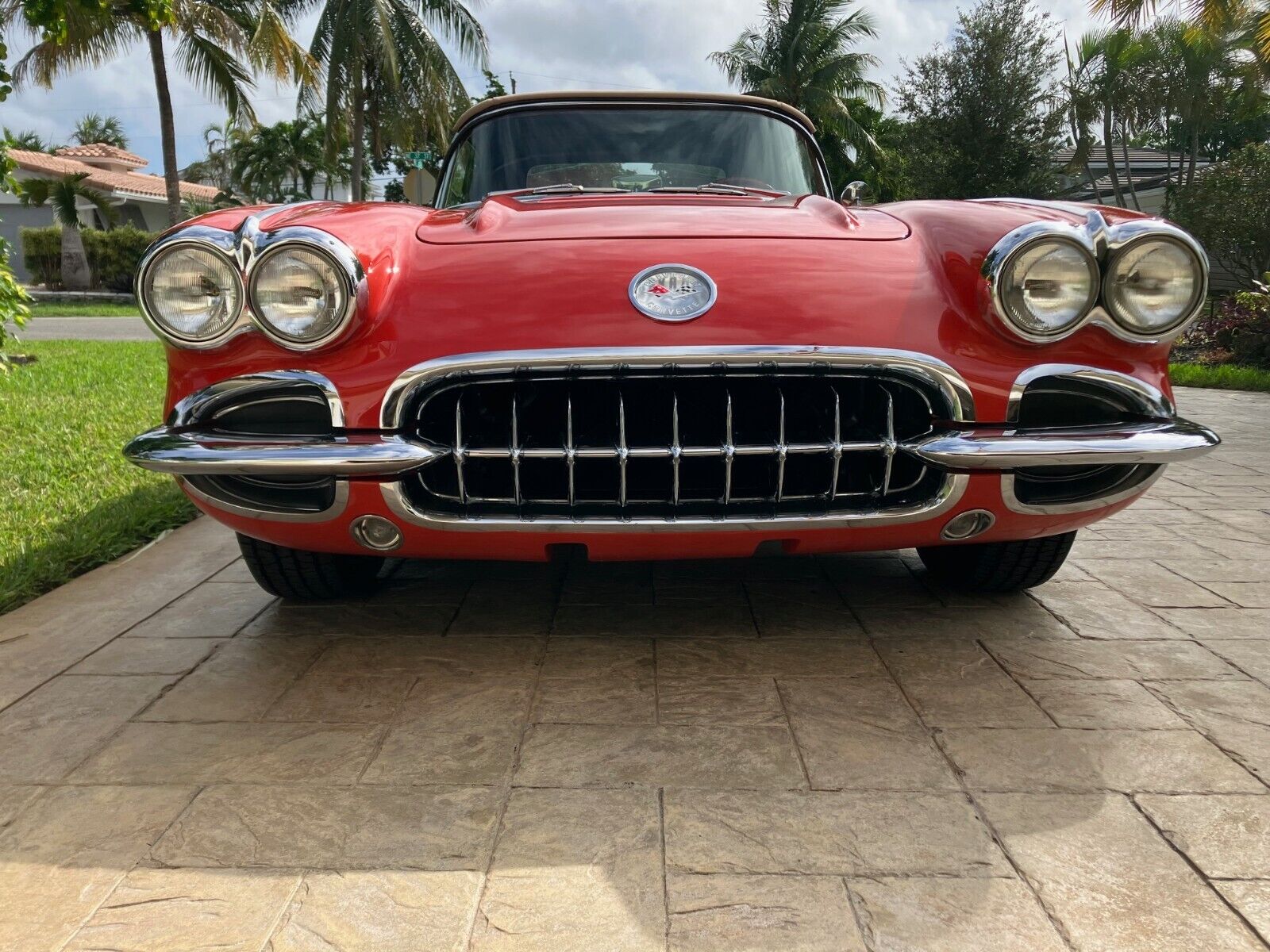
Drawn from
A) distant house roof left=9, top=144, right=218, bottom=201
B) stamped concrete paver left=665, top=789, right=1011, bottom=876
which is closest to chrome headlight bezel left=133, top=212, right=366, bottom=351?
stamped concrete paver left=665, top=789, right=1011, bottom=876

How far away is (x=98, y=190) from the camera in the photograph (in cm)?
2894

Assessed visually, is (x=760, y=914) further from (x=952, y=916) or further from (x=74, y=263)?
(x=74, y=263)

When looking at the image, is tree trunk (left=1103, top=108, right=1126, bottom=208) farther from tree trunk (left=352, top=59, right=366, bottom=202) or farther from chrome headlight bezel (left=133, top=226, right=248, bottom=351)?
chrome headlight bezel (left=133, top=226, right=248, bottom=351)

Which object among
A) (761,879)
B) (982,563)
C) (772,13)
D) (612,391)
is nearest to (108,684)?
(612,391)

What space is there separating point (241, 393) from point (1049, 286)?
173 centimetres

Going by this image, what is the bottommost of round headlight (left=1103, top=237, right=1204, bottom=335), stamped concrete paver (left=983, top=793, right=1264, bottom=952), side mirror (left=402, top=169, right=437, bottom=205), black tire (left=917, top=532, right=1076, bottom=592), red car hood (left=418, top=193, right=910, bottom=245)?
stamped concrete paver (left=983, top=793, right=1264, bottom=952)

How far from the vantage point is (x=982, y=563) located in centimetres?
261

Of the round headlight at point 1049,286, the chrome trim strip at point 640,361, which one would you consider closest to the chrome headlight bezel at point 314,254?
the chrome trim strip at point 640,361

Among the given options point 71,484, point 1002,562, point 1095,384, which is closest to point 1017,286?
point 1095,384

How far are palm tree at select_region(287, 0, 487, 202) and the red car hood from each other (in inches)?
656

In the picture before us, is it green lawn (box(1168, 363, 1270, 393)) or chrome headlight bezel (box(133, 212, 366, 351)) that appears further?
green lawn (box(1168, 363, 1270, 393))

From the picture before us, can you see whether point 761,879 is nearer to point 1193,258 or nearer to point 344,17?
point 1193,258

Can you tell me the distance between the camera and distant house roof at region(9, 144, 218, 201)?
31.0 m

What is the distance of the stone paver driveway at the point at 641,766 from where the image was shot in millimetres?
1395
